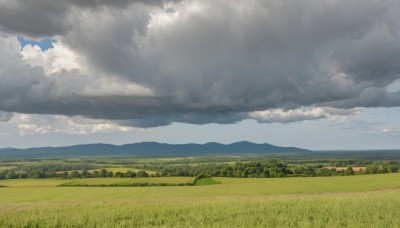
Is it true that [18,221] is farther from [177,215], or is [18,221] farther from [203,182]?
[203,182]

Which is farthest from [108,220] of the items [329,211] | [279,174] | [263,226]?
[279,174]

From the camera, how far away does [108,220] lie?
754 inches

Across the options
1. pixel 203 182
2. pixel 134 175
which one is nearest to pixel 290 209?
pixel 203 182

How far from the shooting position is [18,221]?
62.6 ft

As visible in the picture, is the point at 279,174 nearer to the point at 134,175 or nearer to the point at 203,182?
the point at 203,182

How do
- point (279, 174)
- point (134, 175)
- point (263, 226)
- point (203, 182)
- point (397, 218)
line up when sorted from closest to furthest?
point (263, 226) → point (397, 218) → point (203, 182) → point (279, 174) → point (134, 175)

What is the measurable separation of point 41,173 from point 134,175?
148 ft

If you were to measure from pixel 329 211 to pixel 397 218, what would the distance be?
3.99 meters

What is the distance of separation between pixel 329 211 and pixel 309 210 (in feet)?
3.97

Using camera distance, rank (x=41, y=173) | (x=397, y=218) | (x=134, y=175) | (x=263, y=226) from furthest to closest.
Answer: (x=41, y=173) → (x=134, y=175) → (x=397, y=218) → (x=263, y=226)

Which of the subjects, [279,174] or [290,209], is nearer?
[290,209]

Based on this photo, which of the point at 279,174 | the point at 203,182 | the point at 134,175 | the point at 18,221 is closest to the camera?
the point at 18,221

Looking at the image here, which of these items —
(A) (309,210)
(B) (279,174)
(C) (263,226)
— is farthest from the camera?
(B) (279,174)

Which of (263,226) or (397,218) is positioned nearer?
Answer: (263,226)
